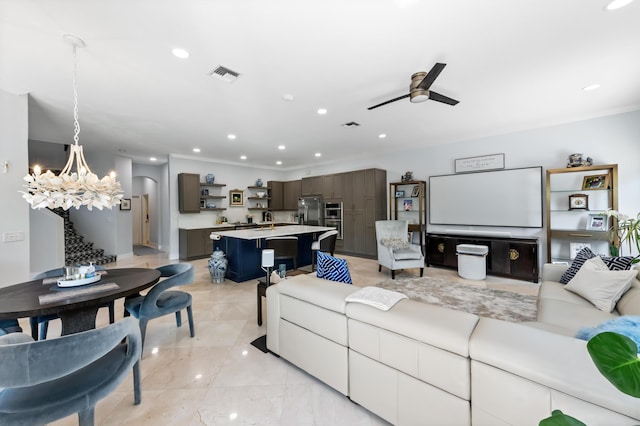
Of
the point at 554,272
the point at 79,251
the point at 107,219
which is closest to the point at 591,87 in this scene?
the point at 554,272

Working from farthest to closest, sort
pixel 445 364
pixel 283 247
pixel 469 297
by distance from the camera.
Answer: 1. pixel 283 247
2. pixel 469 297
3. pixel 445 364

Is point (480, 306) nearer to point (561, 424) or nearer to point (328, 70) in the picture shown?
point (561, 424)

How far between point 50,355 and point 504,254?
570cm

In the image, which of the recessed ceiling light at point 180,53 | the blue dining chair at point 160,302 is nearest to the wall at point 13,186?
the blue dining chair at point 160,302

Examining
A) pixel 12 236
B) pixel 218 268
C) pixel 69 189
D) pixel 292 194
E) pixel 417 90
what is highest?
pixel 417 90

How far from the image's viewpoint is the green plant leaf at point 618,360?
0.60 metres

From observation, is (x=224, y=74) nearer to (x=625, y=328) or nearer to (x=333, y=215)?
(x=625, y=328)

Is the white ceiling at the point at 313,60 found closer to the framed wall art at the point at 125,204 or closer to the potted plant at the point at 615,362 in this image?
the potted plant at the point at 615,362

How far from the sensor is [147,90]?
9.84 feet

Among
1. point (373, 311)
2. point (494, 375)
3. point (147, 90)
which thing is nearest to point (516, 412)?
point (494, 375)

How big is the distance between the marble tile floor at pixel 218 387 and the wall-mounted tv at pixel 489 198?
14.9 ft

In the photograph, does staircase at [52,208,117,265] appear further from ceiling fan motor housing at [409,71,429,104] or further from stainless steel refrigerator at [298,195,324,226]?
ceiling fan motor housing at [409,71,429,104]

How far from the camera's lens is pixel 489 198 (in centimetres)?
496

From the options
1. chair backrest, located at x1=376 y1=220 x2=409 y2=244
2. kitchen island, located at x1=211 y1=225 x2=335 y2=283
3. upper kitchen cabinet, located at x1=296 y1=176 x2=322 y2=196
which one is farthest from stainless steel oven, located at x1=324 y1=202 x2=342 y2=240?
kitchen island, located at x1=211 y1=225 x2=335 y2=283
